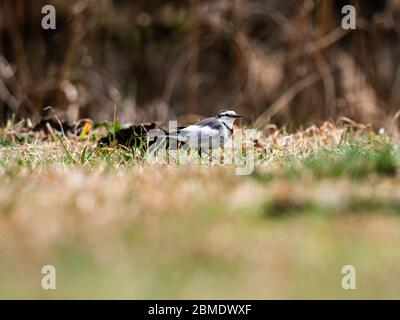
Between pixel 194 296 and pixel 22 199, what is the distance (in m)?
1.12

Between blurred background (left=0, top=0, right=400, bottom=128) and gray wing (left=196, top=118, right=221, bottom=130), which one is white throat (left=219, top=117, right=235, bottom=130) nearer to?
gray wing (left=196, top=118, right=221, bottom=130)

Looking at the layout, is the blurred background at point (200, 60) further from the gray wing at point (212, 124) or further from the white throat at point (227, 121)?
the gray wing at point (212, 124)

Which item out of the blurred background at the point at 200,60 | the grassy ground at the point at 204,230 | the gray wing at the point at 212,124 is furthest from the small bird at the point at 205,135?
the blurred background at the point at 200,60

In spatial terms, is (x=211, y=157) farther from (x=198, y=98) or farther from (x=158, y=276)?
(x=198, y=98)

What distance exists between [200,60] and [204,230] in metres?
6.93

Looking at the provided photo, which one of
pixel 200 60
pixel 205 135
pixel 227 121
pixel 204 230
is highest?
pixel 200 60

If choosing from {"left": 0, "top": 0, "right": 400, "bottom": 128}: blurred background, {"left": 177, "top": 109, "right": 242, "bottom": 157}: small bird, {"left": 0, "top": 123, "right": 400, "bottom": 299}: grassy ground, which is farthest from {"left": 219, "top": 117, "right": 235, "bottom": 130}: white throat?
{"left": 0, "top": 0, "right": 400, "bottom": 128}: blurred background

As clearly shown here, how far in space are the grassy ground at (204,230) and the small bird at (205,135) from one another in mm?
416

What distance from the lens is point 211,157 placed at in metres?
4.58

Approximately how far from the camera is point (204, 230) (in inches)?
115

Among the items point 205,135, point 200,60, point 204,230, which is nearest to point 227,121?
point 205,135

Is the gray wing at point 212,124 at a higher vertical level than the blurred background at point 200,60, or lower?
lower

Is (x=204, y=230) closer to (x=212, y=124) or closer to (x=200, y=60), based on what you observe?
(x=212, y=124)

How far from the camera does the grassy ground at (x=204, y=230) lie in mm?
2562
